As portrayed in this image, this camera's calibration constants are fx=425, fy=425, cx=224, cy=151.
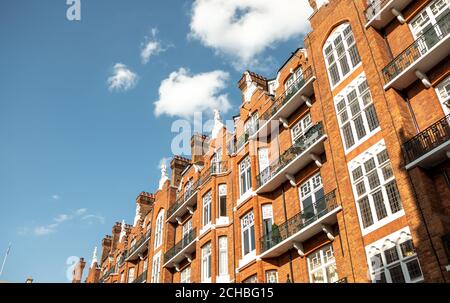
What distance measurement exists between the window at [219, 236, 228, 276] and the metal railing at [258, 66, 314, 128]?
7.48 metres

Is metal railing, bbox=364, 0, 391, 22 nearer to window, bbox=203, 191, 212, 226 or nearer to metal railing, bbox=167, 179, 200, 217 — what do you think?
window, bbox=203, 191, 212, 226

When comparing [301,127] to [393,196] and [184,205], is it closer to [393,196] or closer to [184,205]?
[393,196]

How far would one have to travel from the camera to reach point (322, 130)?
20703mm

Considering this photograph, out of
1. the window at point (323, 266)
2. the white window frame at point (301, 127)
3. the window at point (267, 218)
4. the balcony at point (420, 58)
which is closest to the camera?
the balcony at point (420, 58)

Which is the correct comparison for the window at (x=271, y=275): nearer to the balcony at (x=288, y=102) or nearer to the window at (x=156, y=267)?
the balcony at (x=288, y=102)

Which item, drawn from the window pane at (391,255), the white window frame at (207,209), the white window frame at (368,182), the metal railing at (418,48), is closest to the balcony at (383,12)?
the metal railing at (418,48)

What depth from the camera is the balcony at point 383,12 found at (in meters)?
18.3

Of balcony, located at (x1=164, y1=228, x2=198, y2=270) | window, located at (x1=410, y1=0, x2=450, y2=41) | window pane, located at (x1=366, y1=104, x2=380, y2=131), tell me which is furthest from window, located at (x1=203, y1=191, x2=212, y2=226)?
window, located at (x1=410, y1=0, x2=450, y2=41)

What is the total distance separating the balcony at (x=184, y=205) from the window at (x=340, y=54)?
13.7m

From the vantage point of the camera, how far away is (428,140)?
1519cm

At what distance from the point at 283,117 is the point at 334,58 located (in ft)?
15.4

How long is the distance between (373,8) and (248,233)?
13.3 metres

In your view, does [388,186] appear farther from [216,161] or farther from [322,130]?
[216,161]
